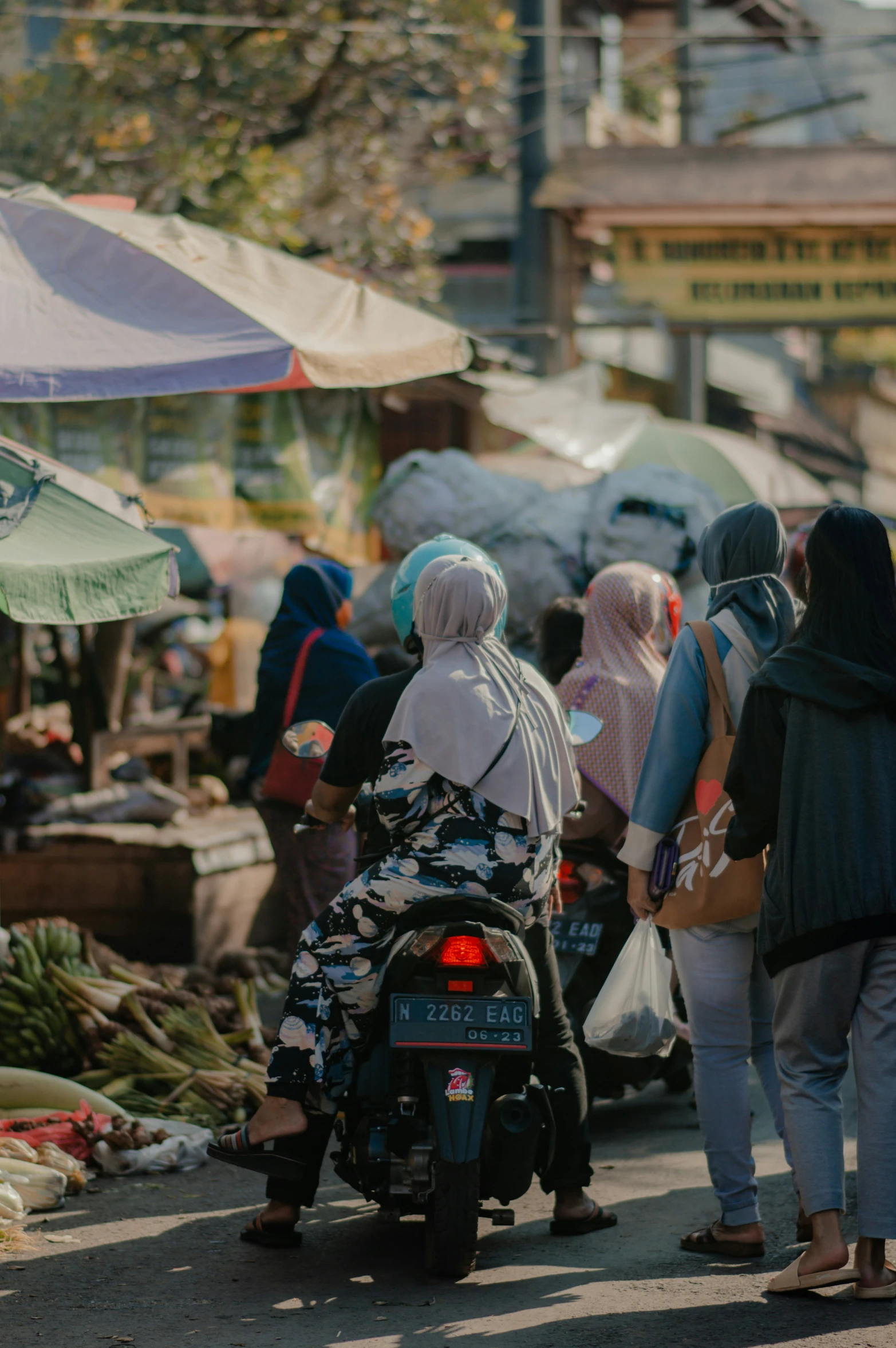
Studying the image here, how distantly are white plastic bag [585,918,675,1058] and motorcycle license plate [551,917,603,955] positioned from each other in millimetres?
942

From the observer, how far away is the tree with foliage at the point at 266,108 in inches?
505

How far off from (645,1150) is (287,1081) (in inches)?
68.7

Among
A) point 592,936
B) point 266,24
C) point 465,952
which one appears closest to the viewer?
point 465,952

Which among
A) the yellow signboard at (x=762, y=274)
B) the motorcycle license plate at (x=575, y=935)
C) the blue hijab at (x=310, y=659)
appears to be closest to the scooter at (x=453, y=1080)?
the motorcycle license plate at (x=575, y=935)

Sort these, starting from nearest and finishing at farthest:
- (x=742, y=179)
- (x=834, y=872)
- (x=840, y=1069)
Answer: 1. (x=834, y=872)
2. (x=840, y=1069)
3. (x=742, y=179)

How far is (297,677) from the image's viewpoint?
6.36 metres

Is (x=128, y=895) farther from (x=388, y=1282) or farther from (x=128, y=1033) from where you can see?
(x=388, y=1282)

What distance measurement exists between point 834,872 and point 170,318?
3450 millimetres

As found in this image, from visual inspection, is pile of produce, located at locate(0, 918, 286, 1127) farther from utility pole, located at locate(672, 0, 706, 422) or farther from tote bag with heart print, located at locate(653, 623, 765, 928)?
utility pole, located at locate(672, 0, 706, 422)

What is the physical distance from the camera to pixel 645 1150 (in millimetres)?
5652

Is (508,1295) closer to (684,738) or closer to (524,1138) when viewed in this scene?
(524,1138)

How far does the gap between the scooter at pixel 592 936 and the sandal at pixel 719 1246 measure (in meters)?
1.07

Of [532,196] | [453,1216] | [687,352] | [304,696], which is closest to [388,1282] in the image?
[453,1216]

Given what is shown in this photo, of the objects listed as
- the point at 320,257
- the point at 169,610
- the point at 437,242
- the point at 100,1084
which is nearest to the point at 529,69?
the point at 320,257
